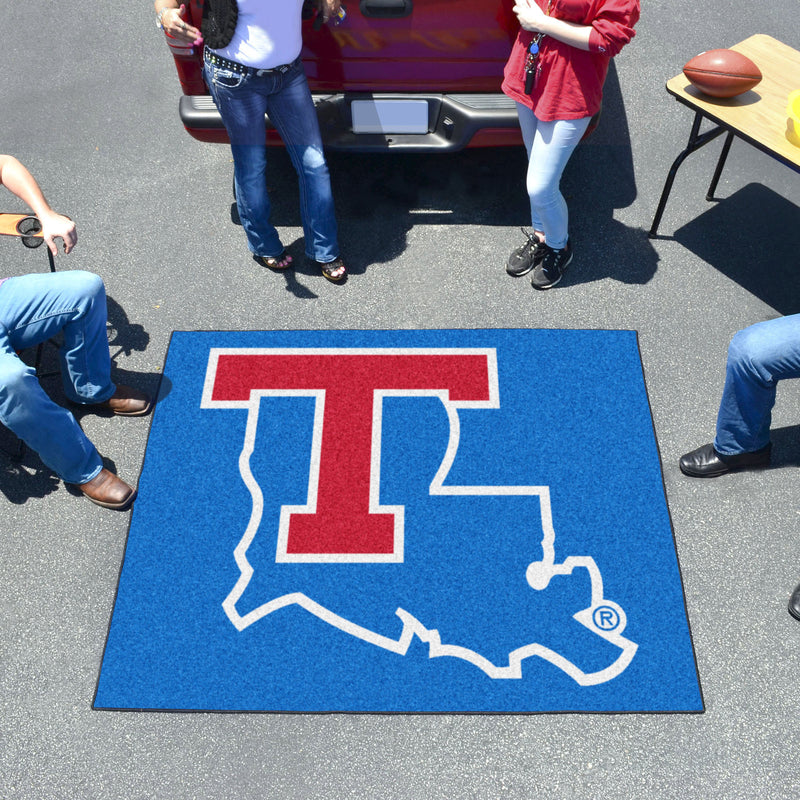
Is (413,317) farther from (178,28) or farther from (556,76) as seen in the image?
(178,28)

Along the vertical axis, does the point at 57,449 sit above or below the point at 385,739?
above

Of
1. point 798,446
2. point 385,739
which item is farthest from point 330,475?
point 798,446

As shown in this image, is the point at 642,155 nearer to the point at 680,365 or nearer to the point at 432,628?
the point at 680,365

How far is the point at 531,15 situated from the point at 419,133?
86 centimetres

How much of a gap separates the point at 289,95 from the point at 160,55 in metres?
2.30

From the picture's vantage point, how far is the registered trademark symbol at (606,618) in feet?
9.55

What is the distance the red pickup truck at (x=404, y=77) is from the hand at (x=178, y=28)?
170 mm

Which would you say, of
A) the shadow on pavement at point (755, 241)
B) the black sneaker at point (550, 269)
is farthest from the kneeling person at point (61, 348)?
the shadow on pavement at point (755, 241)

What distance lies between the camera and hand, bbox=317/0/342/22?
3.30m

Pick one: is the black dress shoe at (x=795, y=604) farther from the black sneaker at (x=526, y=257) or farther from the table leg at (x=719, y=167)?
the table leg at (x=719, y=167)

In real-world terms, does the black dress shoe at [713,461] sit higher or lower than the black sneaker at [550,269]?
lower

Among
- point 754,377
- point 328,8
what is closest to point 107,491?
point 328,8

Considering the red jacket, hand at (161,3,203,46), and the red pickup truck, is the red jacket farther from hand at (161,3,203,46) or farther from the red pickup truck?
hand at (161,3,203,46)

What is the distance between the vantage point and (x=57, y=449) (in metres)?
3.08
